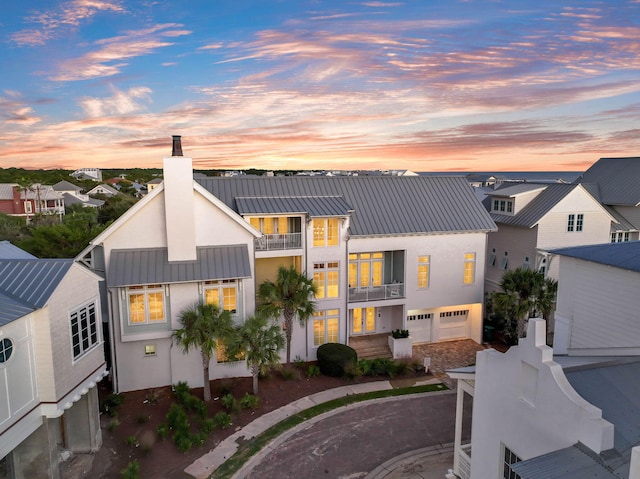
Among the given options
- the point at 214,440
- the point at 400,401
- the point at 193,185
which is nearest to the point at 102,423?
the point at 214,440

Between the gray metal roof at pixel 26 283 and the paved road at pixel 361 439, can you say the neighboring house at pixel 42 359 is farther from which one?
the paved road at pixel 361 439

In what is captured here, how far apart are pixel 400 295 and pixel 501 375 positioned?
1473 cm

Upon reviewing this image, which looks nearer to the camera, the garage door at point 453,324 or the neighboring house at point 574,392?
the neighboring house at point 574,392

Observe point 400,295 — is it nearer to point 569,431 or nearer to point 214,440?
point 214,440

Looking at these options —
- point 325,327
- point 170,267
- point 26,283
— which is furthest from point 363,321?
point 26,283

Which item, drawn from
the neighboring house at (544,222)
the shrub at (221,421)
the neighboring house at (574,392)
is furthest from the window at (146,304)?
the neighboring house at (544,222)

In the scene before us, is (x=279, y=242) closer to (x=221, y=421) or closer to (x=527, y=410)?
(x=221, y=421)

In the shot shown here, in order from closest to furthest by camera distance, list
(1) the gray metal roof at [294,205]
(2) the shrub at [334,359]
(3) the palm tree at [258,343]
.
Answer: (3) the palm tree at [258,343] → (2) the shrub at [334,359] → (1) the gray metal roof at [294,205]

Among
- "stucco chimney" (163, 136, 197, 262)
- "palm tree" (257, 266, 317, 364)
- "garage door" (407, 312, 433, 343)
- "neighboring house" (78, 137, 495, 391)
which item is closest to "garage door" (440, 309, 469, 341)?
"neighboring house" (78, 137, 495, 391)

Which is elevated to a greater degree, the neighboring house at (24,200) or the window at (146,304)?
the neighboring house at (24,200)

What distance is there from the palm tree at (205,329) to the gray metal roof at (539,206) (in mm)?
20412

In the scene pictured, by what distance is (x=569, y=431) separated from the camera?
9281 millimetres

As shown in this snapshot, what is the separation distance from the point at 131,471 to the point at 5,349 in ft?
18.8

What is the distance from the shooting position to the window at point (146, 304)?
20438 mm
